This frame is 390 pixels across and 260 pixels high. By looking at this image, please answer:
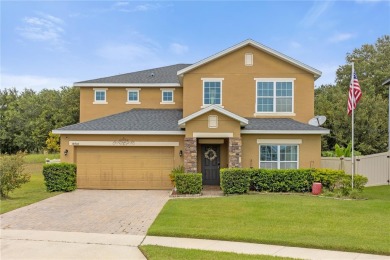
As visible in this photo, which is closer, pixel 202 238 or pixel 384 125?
pixel 202 238

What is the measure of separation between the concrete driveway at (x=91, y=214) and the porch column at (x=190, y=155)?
1.92 meters

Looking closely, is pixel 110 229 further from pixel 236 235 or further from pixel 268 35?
pixel 268 35

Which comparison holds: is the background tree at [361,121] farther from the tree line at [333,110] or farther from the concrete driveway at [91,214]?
the concrete driveway at [91,214]

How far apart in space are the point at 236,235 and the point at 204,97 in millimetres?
12896

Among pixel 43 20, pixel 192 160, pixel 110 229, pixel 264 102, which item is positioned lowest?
pixel 110 229

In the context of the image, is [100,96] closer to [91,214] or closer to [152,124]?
[152,124]

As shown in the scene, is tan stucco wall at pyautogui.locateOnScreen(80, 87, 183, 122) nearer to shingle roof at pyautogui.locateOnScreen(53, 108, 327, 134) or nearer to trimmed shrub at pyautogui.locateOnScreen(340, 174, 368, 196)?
shingle roof at pyautogui.locateOnScreen(53, 108, 327, 134)

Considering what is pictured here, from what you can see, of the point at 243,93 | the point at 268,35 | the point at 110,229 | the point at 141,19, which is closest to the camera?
the point at 110,229

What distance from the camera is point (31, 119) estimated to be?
62.8 meters

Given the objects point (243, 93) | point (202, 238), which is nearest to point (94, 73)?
point (243, 93)

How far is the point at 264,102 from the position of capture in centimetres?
2158

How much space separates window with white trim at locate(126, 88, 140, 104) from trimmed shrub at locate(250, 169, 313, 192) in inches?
410

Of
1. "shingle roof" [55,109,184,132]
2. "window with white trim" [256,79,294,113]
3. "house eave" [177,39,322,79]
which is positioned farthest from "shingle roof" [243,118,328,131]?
"shingle roof" [55,109,184,132]

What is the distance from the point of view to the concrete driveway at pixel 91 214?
35.3 ft
